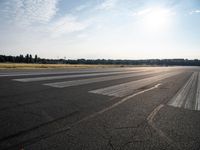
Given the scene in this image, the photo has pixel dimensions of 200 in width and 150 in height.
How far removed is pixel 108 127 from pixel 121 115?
3.88 feet

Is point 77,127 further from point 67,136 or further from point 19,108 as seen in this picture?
point 19,108

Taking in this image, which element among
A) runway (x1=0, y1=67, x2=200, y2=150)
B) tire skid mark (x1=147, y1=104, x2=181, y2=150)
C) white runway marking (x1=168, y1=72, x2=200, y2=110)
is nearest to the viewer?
runway (x1=0, y1=67, x2=200, y2=150)

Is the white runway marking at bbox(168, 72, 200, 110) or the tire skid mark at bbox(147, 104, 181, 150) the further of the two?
the white runway marking at bbox(168, 72, 200, 110)

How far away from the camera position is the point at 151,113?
19.8 feet

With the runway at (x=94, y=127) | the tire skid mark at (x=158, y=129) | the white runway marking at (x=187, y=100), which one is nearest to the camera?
the runway at (x=94, y=127)

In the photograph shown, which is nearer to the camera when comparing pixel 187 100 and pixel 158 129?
pixel 158 129

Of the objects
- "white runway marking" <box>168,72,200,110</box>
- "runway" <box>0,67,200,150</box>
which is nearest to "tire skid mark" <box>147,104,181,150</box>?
"runway" <box>0,67,200,150</box>

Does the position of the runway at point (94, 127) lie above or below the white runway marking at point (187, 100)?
above

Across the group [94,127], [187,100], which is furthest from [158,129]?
[187,100]

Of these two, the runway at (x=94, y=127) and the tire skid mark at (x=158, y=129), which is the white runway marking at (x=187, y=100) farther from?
the tire skid mark at (x=158, y=129)

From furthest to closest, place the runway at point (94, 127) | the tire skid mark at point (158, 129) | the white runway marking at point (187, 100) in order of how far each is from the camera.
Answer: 1. the white runway marking at point (187, 100)
2. the tire skid mark at point (158, 129)
3. the runway at point (94, 127)

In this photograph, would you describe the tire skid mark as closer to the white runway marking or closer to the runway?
the runway

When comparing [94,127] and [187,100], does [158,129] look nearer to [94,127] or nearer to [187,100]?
[94,127]

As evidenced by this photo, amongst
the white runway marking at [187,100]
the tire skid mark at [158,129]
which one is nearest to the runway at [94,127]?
the tire skid mark at [158,129]
